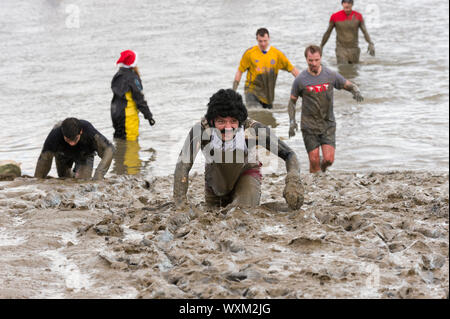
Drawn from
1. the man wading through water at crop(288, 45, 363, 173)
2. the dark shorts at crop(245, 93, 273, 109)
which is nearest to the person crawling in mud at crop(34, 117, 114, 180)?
the man wading through water at crop(288, 45, 363, 173)

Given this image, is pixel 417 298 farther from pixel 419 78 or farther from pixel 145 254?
pixel 419 78

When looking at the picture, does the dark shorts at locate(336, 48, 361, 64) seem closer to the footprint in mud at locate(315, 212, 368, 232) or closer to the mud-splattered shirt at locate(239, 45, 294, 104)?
the mud-splattered shirt at locate(239, 45, 294, 104)

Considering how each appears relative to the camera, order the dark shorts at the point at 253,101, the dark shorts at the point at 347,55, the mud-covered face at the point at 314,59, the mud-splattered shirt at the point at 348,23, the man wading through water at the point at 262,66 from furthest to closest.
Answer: the dark shorts at the point at 347,55 < the mud-splattered shirt at the point at 348,23 < the dark shorts at the point at 253,101 < the man wading through water at the point at 262,66 < the mud-covered face at the point at 314,59

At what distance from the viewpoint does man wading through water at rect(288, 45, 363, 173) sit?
27.7 feet

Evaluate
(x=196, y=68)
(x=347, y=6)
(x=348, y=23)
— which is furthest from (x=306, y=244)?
(x=196, y=68)

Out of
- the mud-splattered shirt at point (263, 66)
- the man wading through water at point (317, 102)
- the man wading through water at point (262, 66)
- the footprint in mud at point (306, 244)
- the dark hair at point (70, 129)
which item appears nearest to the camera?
the footprint in mud at point (306, 244)

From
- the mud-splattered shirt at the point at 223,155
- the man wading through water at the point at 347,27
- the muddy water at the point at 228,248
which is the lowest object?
the muddy water at the point at 228,248

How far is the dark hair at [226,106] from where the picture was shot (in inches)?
215

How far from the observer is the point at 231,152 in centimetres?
565

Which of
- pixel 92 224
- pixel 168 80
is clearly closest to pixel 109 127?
pixel 168 80

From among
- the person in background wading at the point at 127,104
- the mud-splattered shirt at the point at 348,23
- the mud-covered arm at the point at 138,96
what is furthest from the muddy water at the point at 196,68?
the mud-splattered shirt at the point at 348,23

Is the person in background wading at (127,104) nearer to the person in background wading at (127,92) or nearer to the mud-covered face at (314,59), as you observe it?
the person in background wading at (127,92)

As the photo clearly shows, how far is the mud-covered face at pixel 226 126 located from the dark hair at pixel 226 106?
4 cm

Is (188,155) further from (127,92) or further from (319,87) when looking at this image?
(127,92)
